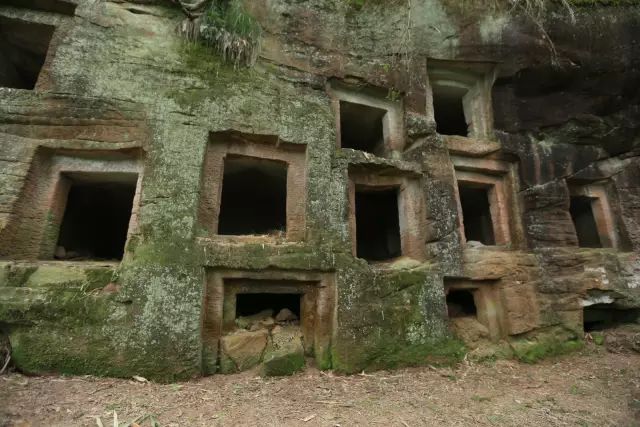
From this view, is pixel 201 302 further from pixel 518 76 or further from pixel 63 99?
pixel 518 76

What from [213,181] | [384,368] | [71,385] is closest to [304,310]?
[384,368]

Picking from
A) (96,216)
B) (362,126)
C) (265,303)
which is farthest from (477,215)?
(96,216)

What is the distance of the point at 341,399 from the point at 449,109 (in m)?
7.12

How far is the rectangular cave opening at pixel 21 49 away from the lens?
18.8 ft

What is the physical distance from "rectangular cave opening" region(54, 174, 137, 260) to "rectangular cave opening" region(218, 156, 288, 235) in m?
1.94

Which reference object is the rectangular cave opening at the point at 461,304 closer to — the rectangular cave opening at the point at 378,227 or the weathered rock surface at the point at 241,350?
the rectangular cave opening at the point at 378,227

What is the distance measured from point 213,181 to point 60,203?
2.18 m

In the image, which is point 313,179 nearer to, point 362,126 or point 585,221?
point 362,126

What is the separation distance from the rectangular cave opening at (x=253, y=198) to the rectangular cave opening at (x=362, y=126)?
6.14 ft

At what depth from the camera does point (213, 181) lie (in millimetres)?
5527

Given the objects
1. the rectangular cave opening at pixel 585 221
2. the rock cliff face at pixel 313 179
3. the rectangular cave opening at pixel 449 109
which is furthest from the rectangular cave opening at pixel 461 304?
the rectangular cave opening at pixel 449 109

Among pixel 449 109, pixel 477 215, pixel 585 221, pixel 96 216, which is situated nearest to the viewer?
pixel 96 216

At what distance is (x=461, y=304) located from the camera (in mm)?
7164

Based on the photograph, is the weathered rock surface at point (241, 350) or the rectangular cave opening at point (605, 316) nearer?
the weathered rock surface at point (241, 350)
